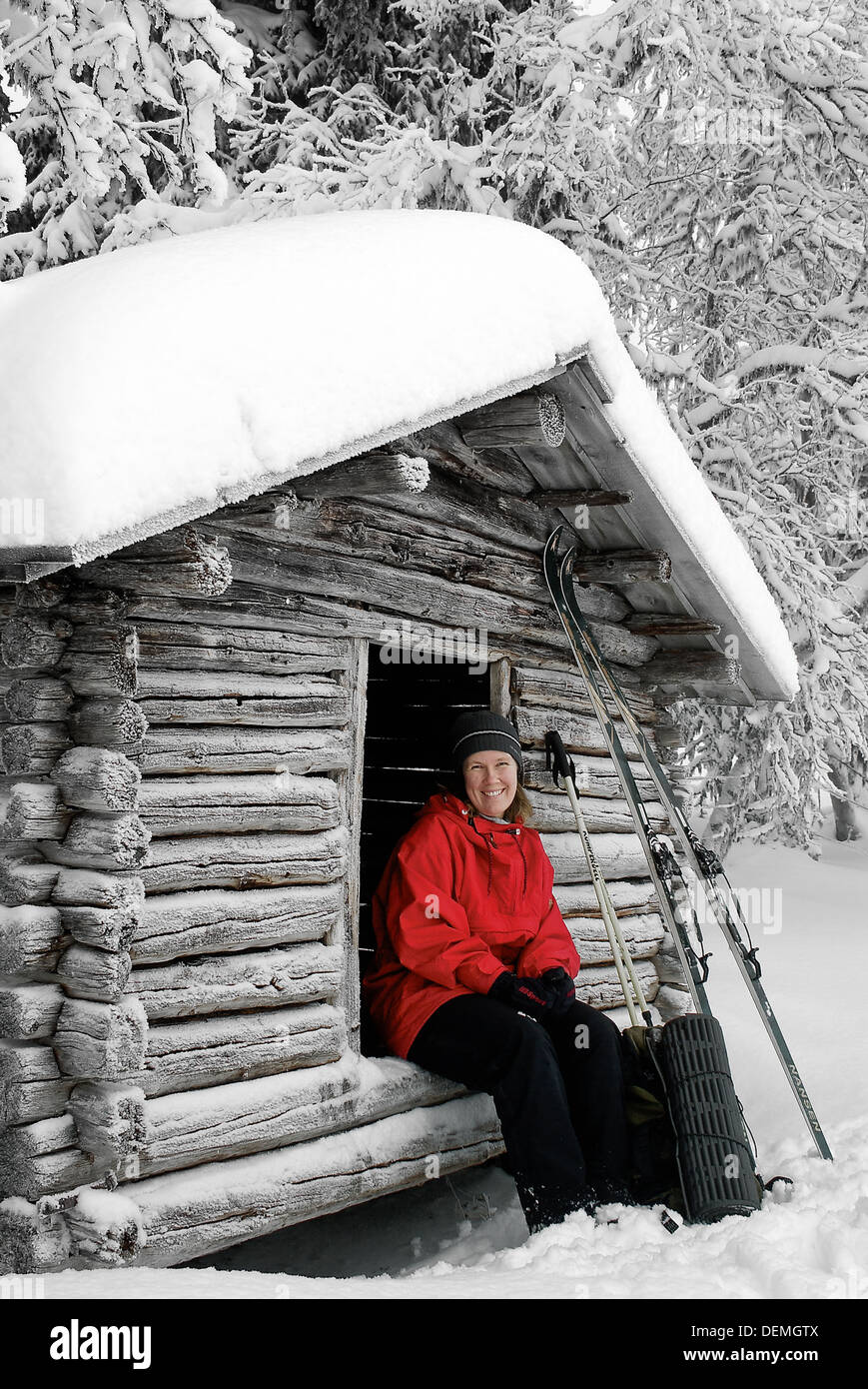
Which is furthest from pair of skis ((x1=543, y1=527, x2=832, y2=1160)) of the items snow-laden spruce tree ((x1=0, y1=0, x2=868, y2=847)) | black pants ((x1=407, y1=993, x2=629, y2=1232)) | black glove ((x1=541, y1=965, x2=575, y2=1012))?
snow-laden spruce tree ((x1=0, y1=0, x2=868, y2=847))

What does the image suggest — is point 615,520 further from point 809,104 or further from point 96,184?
point 809,104

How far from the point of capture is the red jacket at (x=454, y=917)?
479 centimetres

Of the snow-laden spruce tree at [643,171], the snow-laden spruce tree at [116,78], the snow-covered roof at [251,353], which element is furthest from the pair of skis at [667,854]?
the snow-laden spruce tree at [643,171]

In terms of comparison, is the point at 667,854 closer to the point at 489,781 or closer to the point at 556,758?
the point at 556,758

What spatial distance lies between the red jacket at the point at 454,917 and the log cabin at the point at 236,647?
24 centimetres

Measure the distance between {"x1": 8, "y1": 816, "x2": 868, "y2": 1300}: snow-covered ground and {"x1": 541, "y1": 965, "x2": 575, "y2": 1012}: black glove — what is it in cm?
86

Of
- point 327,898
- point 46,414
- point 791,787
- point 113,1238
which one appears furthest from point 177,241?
point 791,787

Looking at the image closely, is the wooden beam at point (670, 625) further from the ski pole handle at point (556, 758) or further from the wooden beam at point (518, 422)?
the wooden beam at point (518, 422)

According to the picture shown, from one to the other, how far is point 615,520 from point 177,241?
259cm

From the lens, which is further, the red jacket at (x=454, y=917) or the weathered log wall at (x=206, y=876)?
the red jacket at (x=454, y=917)

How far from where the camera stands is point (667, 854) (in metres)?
5.79

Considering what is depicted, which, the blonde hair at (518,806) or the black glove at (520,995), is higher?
the blonde hair at (518,806)

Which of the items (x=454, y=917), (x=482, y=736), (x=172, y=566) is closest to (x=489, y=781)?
(x=482, y=736)

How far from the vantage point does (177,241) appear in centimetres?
407
